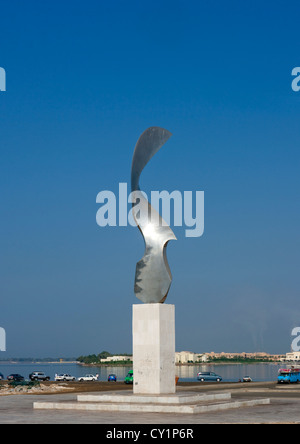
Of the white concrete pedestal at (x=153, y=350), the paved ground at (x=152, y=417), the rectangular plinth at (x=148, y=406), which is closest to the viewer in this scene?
the paved ground at (x=152, y=417)

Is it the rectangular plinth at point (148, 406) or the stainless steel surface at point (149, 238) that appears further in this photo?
the stainless steel surface at point (149, 238)

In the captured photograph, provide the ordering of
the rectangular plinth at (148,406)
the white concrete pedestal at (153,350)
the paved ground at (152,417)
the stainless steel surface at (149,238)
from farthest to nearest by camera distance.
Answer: the stainless steel surface at (149,238) → the white concrete pedestal at (153,350) → the rectangular plinth at (148,406) → the paved ground at (152,417)

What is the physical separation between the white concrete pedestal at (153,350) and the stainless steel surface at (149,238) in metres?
0.69

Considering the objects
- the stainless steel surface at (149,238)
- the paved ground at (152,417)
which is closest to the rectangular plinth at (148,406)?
the paved ground at (152,417)

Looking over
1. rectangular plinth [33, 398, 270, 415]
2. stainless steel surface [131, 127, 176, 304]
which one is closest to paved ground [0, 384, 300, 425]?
rectangular plinth [33, 398, 270, 415]

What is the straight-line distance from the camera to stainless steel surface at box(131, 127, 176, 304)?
26984mm

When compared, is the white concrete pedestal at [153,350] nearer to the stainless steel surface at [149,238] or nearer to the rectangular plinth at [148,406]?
the stainless steel surface at [149,238]

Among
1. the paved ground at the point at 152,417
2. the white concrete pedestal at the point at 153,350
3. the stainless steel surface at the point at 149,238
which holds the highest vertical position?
the stainless steel surface at the point at 149,238

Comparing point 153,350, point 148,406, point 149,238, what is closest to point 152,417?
point 148,406

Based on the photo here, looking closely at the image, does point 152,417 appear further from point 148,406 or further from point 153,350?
point 153,350

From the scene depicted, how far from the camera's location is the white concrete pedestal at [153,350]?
25.9 m

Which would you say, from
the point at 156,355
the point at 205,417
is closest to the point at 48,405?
the point at 156,355
